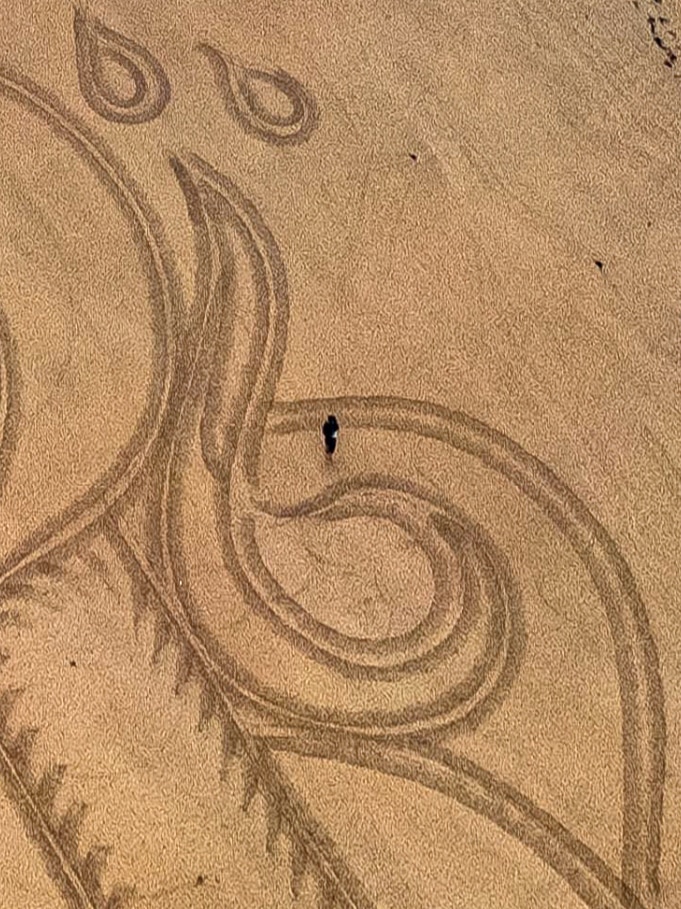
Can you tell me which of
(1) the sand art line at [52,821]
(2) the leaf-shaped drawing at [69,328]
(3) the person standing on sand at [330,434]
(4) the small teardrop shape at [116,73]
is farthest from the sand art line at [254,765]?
(4) the small teardrop shape at [116,73]

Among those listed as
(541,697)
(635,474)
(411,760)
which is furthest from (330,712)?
(635,474)

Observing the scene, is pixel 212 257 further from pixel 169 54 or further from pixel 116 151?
pixel 169 54

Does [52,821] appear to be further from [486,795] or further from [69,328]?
[69,328]

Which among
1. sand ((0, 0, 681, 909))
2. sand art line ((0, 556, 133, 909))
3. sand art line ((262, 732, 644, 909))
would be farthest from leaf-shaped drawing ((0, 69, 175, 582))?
sand art line ((262, 732, 644, 909))

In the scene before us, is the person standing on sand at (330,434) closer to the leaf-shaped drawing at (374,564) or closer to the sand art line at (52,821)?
the leaf-shaped drawing at (374,564)

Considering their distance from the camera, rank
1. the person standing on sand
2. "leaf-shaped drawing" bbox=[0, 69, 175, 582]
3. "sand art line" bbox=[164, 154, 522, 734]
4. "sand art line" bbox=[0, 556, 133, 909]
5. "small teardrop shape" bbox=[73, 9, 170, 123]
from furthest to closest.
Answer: "small teardrop shape" bbox=[73, 9, 170, 123] → the person standing on sand → "leaf-shaped drawing" bbox=[0, 69, 175, 582] → "sand art line" bbox=[164, 154, 522, 734] → "sand art line" bbox=[0, 556, 133, 909]

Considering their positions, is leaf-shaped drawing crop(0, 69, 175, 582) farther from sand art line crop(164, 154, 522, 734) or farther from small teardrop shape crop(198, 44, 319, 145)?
small teardrop shape crop(198, 44, 319, 145)
